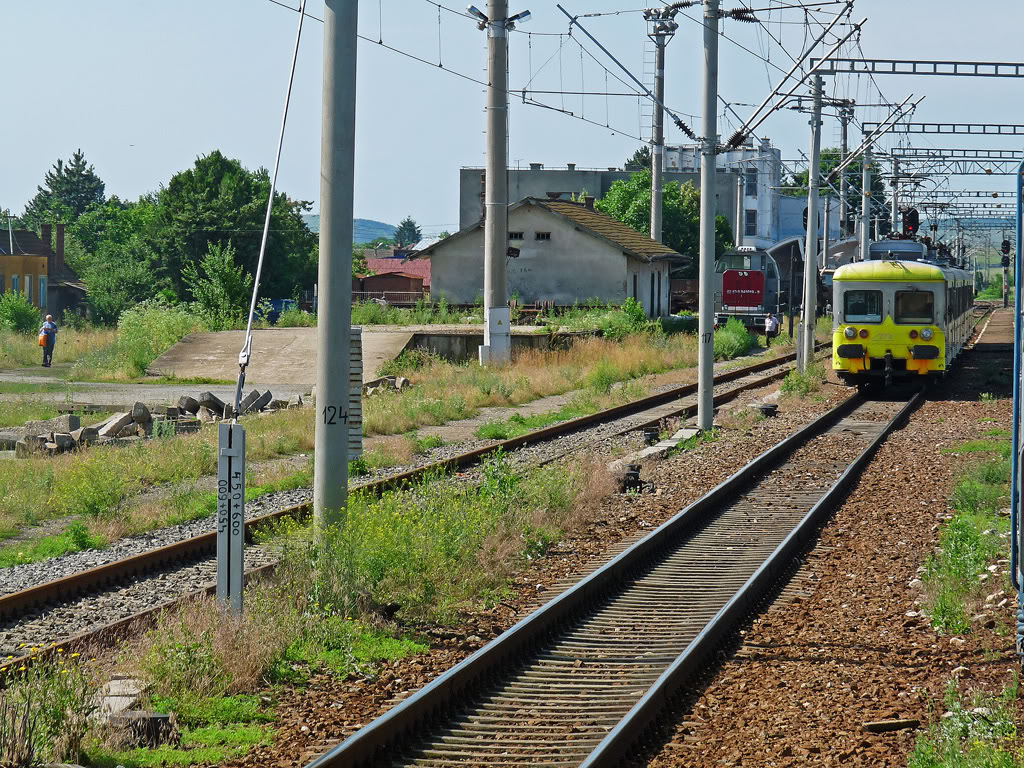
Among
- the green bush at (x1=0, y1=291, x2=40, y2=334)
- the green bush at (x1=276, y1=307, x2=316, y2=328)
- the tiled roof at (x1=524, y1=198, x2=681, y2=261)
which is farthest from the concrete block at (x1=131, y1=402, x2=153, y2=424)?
the green bush at (x1=0, y1=291, x2=40, y2=334)

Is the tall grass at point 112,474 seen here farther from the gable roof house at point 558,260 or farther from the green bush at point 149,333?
the gable roof house at point 558,260

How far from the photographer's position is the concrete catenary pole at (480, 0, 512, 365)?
3067cm

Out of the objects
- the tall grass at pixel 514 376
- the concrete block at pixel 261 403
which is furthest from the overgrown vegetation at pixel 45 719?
the concrete block at pixel 261 403

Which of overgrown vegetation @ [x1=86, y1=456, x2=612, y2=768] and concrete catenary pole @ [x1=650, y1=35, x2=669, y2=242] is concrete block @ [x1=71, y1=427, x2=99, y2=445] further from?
concrete catenary pole @ [x1=650, y1=35, x2=669, y2=242]

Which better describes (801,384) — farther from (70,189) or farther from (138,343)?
(70,189)

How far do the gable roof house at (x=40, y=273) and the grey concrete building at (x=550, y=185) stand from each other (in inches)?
1122

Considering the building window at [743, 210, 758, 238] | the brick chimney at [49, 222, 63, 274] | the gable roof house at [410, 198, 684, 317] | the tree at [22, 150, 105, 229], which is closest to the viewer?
the gable roof house at [410, 198, 684, 317]

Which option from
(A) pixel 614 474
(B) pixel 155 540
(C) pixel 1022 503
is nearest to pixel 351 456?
(A) pixel 614 474

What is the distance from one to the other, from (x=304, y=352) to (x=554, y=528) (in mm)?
24891

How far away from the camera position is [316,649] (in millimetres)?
8562

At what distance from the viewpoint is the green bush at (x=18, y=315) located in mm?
50062

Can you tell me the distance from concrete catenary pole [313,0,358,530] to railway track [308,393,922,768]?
2.20m

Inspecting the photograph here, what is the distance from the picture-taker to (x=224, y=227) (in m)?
77.8

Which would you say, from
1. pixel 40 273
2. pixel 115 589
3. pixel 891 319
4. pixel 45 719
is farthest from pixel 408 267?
pixel 45 719
